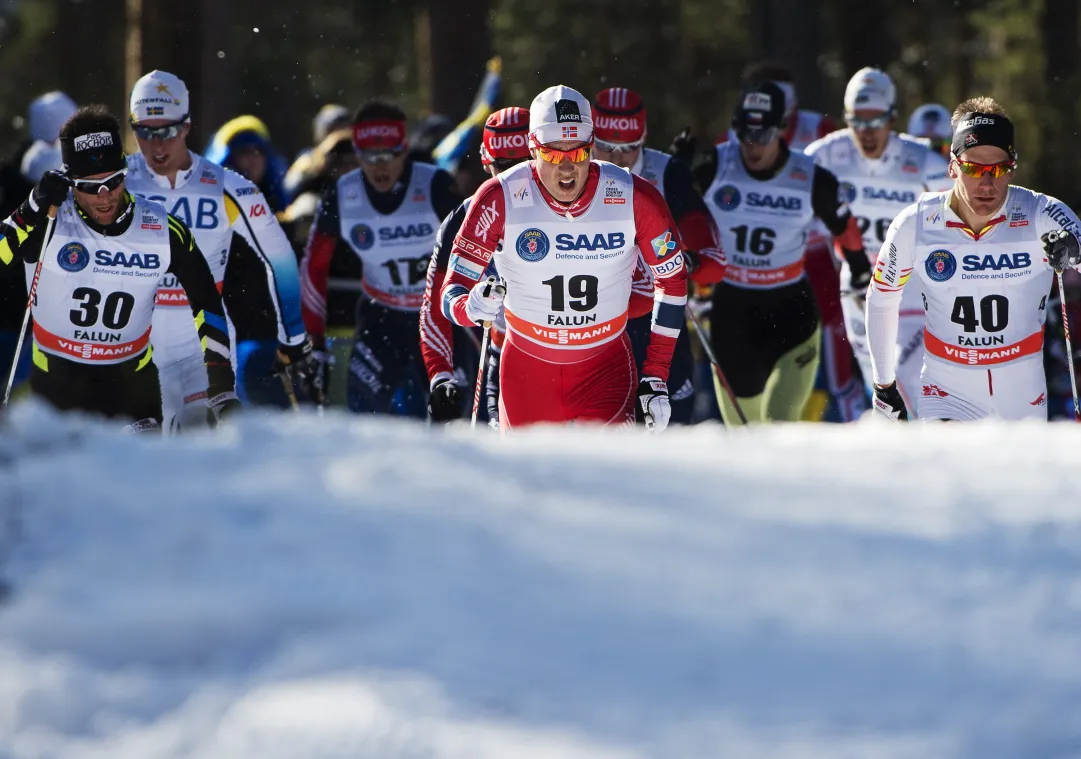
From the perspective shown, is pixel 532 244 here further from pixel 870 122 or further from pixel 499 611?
pixel 870 122

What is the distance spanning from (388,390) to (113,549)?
7.21m

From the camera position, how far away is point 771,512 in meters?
3.62

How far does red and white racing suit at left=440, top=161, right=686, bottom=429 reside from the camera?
7555 mm

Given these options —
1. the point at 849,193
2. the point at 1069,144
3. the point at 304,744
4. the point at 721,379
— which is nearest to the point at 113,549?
the point at 304,744

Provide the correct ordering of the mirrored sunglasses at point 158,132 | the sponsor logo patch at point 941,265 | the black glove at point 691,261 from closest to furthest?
the sponsor logo patch at point 941,265
the mirrored sunglasses at point 158,132
the black glove at point 691,261

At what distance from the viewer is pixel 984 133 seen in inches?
296

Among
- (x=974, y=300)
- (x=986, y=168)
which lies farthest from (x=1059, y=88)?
(x=986, y=168)

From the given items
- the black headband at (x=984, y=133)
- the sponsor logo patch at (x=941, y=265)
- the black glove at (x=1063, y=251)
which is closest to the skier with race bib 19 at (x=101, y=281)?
the sponsor logo patch at (x=941, y=265)

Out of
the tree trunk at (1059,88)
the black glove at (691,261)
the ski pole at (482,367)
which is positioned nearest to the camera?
the ski pole at (482,367)

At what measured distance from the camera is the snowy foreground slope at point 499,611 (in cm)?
309

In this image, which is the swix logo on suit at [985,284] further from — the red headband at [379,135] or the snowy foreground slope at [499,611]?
the snowy foreground slope at [499,611]

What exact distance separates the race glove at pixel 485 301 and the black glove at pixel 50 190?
1911mm

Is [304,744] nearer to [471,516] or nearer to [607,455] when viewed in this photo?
[471,516]

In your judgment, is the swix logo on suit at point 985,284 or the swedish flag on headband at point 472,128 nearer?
the swix logo on suit at point 985,284
